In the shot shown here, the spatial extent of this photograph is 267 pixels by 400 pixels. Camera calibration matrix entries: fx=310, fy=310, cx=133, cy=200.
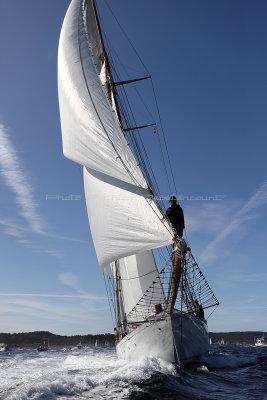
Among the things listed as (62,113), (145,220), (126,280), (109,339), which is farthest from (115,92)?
(109,339)

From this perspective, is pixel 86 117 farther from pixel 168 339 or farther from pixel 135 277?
pixel 168 339

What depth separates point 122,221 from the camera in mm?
13656

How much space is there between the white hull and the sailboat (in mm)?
32

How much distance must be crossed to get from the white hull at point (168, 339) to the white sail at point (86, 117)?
5541mm

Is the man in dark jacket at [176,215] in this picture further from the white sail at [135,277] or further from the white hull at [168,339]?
the white sail at [135,277]

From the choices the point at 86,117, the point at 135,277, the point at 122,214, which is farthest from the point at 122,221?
the point at 135,277

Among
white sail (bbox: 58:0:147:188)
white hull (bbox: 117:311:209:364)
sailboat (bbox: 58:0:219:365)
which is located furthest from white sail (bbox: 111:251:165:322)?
white sail (bbox: 58:0:147:188)

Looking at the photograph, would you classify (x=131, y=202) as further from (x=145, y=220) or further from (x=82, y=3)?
(x=82, y=3)

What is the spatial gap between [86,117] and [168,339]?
1048 centimetres

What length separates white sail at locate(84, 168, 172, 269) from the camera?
1236 cm

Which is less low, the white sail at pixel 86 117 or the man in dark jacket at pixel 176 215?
the white sail at pixel 86 117

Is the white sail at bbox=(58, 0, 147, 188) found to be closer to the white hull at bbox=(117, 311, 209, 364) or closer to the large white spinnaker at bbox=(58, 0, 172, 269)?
the large white spinnaker at bbox=(58, 0, 172, 269)

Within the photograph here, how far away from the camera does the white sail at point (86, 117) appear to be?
1377 centimetres

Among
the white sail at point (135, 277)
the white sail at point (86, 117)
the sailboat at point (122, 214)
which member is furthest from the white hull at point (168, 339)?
the white sail at point (86, 117)
